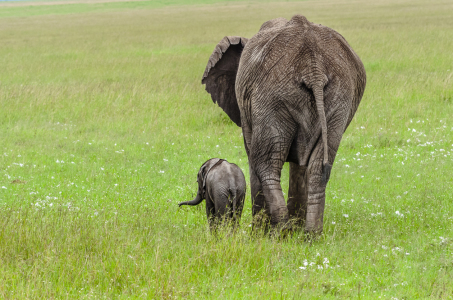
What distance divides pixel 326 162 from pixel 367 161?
456 cm

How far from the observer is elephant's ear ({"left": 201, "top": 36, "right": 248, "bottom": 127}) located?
6941 millimetres

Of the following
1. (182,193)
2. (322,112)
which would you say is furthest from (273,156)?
(182,193)

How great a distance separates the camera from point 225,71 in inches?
283

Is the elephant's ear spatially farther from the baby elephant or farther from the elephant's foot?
the elephant's foot

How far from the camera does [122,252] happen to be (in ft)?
16.2

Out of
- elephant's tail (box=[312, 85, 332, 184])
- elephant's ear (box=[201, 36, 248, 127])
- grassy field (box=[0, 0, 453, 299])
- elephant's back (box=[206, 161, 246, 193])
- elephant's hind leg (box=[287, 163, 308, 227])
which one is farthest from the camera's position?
elephant's ear (box=[201, 36, 248, 127])

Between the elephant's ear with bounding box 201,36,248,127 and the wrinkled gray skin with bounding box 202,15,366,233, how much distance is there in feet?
3.88

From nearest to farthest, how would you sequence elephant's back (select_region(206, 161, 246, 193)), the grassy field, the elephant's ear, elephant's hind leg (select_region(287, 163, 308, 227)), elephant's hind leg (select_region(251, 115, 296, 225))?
the grassy field < elephant's hind leg (select_region(251, 115, 296, 225)) < elephant's back (select_region(206, 161, 246, 193)) < elephant's hind leg (select_region(287, 163, 308, 227)) < the elephant's ear

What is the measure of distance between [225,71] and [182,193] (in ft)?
6.80

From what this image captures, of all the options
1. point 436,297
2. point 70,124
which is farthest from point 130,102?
point 436,297

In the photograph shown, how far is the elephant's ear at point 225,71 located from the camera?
22.8ft

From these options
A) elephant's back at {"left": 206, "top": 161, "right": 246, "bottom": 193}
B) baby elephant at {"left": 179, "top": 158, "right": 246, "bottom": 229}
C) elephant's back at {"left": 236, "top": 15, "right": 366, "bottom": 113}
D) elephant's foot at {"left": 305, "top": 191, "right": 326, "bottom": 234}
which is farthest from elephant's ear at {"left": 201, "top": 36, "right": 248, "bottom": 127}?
elephant's foot at {"left": 305, "top": 191, "right": 326, "bottom": 234}

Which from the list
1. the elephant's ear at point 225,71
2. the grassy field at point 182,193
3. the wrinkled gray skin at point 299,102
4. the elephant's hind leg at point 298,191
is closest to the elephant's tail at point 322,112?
the wrinkled gray skin at point 299,102

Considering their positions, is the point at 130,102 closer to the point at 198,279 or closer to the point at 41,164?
the point at 41,164
